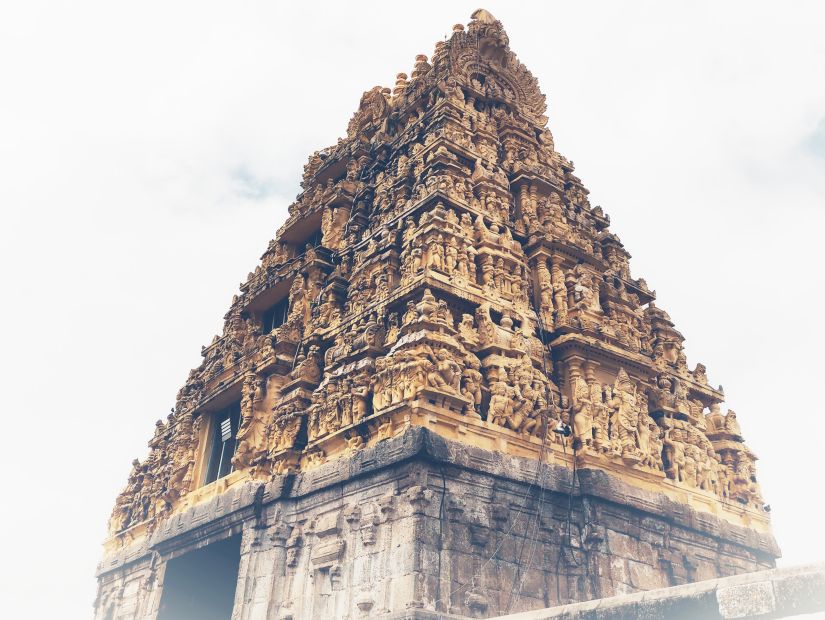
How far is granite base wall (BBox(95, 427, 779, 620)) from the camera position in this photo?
11.0 meters

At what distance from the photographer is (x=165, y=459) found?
1966 centimetres

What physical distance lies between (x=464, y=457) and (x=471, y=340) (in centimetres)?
249

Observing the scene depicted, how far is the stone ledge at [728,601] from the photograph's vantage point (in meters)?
6.25

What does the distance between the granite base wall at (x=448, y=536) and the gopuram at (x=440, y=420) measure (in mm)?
38

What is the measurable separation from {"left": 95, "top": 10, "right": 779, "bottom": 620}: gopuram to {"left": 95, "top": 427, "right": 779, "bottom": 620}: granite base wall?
0.12ft

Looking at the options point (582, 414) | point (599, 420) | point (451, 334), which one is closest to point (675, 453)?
point (599, 420)

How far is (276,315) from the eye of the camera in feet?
65.9

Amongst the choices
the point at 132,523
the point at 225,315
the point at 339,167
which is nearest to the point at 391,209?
the point at 339,167

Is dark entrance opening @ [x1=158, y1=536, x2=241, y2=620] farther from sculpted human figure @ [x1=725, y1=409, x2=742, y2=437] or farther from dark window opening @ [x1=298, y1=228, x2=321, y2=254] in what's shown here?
sculpted human figure @ [x1=725, y1=409, x2=742, y2=437]

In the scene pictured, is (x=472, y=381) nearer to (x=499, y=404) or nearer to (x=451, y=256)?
(x=499, y=404)

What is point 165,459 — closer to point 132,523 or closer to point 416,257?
point 132,523

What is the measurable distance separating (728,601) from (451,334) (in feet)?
23.6

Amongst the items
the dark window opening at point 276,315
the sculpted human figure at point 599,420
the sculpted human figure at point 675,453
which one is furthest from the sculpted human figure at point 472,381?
the dark window opening at point 276,315

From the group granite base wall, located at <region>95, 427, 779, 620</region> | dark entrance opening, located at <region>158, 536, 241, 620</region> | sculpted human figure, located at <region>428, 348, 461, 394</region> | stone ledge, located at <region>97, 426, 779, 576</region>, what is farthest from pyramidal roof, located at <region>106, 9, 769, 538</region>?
dark entrance opening, located at <region>158, 536, 241, 620</region>
